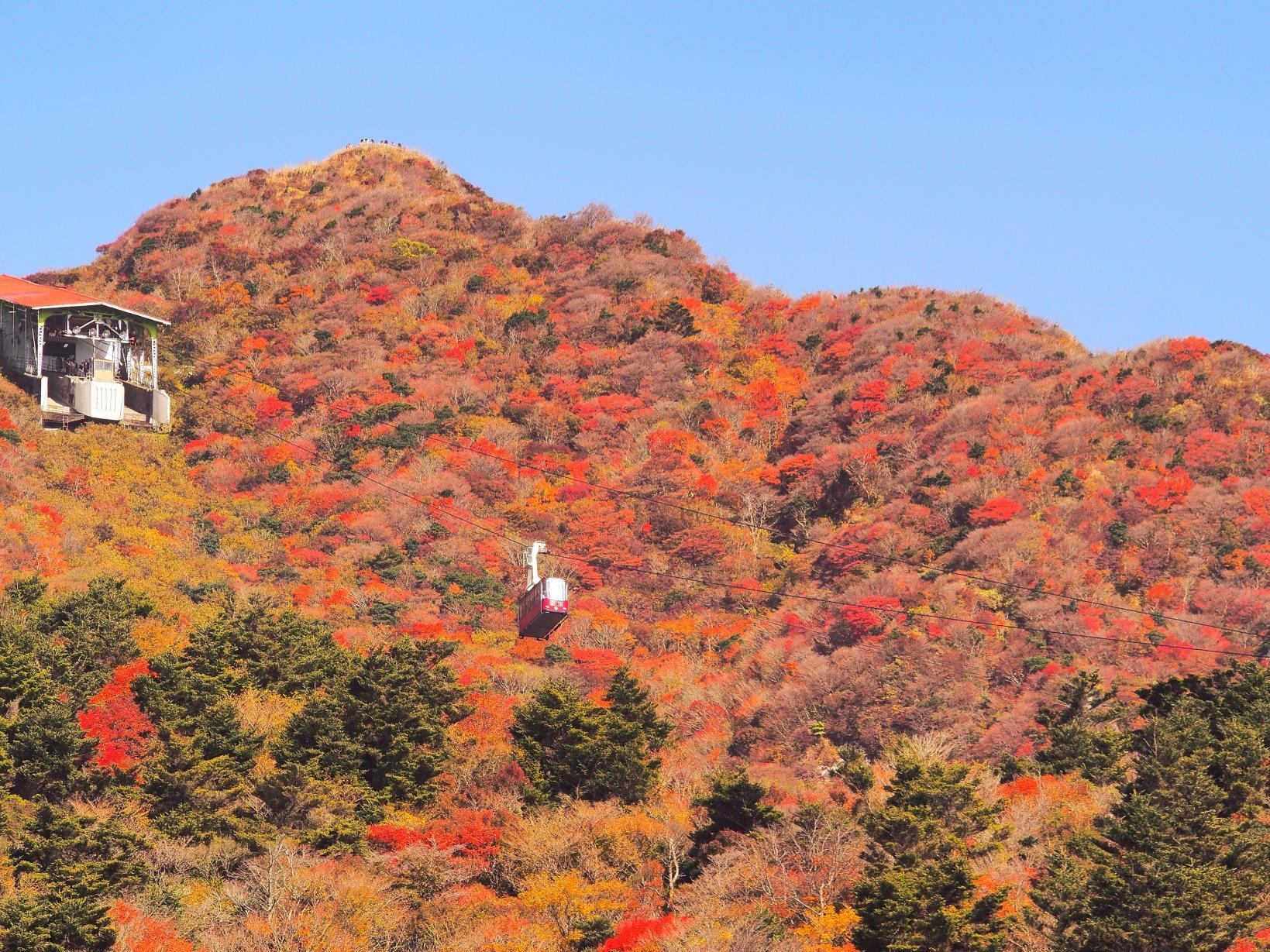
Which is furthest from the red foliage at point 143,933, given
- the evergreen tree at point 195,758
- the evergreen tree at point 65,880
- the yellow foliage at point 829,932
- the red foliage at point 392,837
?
the yellow foliage at point 829,932

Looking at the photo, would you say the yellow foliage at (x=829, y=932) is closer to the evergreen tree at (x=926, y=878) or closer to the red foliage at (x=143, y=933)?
the evergreen tree at (x=926, y=878)

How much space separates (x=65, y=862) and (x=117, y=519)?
37132 millimetres

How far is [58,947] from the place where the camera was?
3428cm

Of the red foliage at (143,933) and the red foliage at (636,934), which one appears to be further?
the red foliage at (636,934)

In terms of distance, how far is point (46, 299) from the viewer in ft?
236

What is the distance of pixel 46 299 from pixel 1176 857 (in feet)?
181

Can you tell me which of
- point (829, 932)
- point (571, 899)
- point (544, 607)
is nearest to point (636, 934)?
point (571, 899)

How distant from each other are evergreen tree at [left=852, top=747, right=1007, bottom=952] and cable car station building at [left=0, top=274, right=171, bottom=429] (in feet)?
149

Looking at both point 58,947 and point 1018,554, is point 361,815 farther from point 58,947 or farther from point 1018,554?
point 1018,554

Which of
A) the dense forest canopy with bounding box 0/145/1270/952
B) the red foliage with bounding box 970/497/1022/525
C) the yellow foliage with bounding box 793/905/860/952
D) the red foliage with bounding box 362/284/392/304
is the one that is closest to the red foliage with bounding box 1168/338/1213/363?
the dense forest canopy with bounding box 0/145/1270/952

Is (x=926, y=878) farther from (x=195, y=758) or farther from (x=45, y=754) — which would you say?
(x=45, y=754)

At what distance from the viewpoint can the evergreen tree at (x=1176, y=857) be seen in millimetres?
35344

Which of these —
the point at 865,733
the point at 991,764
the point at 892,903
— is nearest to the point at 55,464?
the point at 865,733

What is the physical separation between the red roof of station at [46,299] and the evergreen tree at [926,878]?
45440 millimetres
